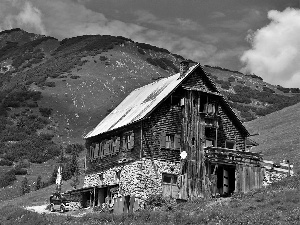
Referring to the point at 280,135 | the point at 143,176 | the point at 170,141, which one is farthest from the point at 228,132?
the point at 280,135

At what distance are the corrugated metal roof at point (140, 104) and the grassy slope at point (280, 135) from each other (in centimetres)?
1519

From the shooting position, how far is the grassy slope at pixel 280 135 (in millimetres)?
58041

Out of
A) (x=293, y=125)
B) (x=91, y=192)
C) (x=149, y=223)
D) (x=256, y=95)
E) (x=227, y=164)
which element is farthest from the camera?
(x=256, y=95)

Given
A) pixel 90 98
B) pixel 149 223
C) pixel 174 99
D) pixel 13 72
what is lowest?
pixel 149 223

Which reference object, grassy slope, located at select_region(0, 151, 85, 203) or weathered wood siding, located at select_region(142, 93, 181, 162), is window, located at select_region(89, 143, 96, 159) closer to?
grassy slope, located at select_region(0, 151, 85, 203)

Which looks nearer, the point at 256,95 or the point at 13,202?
the point at 13,202

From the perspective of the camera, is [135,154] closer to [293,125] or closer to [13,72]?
[293,125]

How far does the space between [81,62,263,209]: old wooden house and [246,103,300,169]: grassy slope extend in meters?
9.60

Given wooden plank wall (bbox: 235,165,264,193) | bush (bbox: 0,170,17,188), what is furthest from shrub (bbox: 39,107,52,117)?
wooden plank wall (bbox: 235,165,264,193)

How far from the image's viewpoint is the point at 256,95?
134750 mm

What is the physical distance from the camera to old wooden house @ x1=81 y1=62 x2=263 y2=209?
4359cm

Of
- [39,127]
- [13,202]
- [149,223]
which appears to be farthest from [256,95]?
[149,223]

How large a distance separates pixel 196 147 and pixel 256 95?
92.1 m

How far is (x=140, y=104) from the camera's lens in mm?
49688
